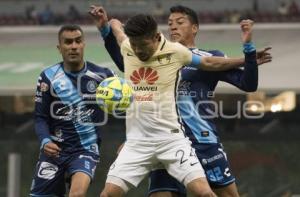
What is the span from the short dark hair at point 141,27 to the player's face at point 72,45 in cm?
115

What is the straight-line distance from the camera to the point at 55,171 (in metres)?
8.01

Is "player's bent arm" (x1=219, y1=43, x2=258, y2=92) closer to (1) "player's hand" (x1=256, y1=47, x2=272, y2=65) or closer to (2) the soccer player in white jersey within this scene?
(1) "player's hand" (x1=256, y1=47, x2=272, y2=65)

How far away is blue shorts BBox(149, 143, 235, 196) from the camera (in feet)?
24.4

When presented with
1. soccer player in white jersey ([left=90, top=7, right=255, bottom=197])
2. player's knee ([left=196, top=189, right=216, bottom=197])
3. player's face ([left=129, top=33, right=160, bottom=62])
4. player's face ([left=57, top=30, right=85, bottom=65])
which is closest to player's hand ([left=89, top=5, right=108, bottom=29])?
player's face ([left=57, top=30, right=85, bottom=65])

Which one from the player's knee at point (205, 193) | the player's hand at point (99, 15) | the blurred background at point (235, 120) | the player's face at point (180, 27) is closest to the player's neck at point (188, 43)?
the player's face at point (180, 27)

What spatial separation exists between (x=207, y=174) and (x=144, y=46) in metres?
1.39

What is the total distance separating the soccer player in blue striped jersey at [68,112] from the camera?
790 cm

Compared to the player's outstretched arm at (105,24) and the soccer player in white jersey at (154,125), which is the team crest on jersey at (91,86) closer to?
the player's outstretched arm at (105,24)

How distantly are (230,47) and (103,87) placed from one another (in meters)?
7.53

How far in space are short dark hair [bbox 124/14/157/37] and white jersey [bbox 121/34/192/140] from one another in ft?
0.85

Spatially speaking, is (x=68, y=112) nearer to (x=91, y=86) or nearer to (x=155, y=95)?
(x=91, y=86)

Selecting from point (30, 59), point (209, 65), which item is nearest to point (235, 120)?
point (30, 59)

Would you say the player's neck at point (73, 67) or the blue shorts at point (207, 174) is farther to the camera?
the player's neck at point (73, 67)

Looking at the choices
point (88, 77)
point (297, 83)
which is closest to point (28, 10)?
point (297, 83)
